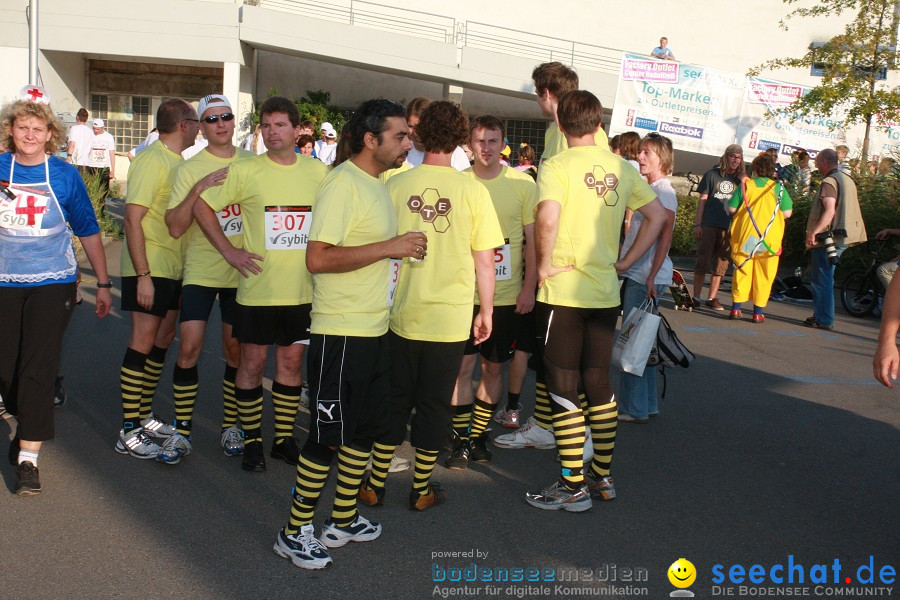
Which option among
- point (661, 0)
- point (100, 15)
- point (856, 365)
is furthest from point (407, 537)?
point (661, 0)

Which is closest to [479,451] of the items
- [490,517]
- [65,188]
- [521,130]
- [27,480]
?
[490,517]

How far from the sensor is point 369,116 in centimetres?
394

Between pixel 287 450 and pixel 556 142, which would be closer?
pixel 287 450

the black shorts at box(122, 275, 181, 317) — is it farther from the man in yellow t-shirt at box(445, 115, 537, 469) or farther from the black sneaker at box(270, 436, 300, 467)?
the man in yellow t-shirt at box(445, 115, 537, 469)

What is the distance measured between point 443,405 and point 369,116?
1456mm

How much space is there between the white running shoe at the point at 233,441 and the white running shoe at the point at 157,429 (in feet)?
1.01

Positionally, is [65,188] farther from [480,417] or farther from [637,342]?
[637,342]

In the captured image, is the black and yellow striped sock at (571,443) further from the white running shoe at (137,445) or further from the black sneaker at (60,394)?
the black sneaker at (60,394)

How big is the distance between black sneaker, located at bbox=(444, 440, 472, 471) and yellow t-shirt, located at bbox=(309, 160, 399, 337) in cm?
167

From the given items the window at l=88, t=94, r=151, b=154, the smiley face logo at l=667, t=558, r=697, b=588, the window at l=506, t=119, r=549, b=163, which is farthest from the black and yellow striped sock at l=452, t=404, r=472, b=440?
the window at l=88, t=94, r=151, b=154

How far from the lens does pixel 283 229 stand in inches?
193

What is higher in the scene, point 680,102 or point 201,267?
point 680,102

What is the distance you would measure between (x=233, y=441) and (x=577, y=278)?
2303 mm

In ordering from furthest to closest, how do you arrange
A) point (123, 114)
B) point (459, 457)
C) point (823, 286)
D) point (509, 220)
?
point (123, 114) < point (823, 286) < point (459, 457) < point (509, 220)
